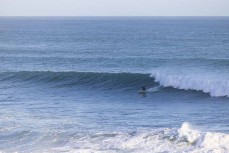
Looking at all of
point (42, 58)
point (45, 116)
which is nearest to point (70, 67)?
point (42, 58)

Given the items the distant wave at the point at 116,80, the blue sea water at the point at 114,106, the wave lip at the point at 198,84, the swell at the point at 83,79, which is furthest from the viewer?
the swell at the point at 83,79

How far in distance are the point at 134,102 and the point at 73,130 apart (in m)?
8.28

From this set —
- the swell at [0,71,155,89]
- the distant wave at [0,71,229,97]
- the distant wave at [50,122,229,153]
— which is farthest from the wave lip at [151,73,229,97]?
the distant wave at [50,122,229,153]

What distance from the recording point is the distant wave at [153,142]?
16.4 meters

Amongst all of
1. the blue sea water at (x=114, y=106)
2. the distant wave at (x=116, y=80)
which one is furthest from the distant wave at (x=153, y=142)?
the distant wave at (x=116, y=80)

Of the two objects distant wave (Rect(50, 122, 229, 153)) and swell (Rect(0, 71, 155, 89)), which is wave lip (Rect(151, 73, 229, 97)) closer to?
swell (Rect(0, 71, 155, 89))

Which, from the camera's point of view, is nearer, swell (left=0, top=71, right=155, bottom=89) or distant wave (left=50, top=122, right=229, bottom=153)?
distant wave (left=50, top=122, right=229, bottom=153)

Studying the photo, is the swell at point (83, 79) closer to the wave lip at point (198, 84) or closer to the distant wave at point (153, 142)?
the wave lip at point (198, 84)

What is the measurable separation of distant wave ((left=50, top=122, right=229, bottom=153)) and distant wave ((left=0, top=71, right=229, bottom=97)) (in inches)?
483

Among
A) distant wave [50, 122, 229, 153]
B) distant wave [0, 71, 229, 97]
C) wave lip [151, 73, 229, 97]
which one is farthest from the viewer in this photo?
distant wave [0, 71, 229, 97]

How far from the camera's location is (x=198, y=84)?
31500mm

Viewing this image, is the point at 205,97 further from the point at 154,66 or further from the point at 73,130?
the point at 154,66

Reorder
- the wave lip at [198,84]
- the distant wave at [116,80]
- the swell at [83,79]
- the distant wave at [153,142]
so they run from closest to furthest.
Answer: the distant wave at [153,142] < the wave lip at [198,84] < the distant wave at [116,80] < the swell at [83,79]

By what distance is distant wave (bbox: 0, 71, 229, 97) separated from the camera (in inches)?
1233
